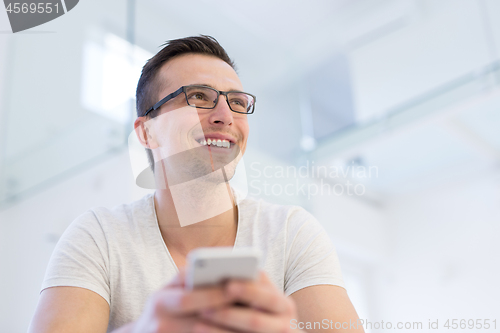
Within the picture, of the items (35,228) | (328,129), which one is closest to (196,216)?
(35,228)

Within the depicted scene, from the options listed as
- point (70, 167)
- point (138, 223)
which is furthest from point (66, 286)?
point (70, 167)

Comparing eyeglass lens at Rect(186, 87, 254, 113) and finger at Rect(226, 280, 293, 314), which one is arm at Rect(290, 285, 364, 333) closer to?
finger at Rect(226, 280, 293, 314)

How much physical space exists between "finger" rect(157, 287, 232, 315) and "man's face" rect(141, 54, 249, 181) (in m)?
0.63

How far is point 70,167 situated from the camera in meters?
1.62

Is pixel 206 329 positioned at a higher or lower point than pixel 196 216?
lower

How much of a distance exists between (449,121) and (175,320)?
2583mm

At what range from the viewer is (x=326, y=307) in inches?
31.1

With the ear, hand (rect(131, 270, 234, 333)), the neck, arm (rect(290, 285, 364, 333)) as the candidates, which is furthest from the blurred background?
hand (rect(131, 270, 234, 333))

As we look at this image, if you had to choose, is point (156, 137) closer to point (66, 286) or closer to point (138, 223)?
point (138, 223)

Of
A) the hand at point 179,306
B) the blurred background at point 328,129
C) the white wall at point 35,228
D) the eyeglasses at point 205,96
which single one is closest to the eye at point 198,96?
the eyeglasses at point 205,96

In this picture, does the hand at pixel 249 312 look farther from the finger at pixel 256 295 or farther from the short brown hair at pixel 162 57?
the short brown hair at pixel 162 57

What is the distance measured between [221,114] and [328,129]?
6.36ft

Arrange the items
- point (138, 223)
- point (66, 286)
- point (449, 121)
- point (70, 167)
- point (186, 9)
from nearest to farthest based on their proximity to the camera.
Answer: point (66, 286)
point (138, 223)
point (70, 167)
point (186, 9)
point (449, 121)

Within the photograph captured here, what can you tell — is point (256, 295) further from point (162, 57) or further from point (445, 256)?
point (445, 256)
